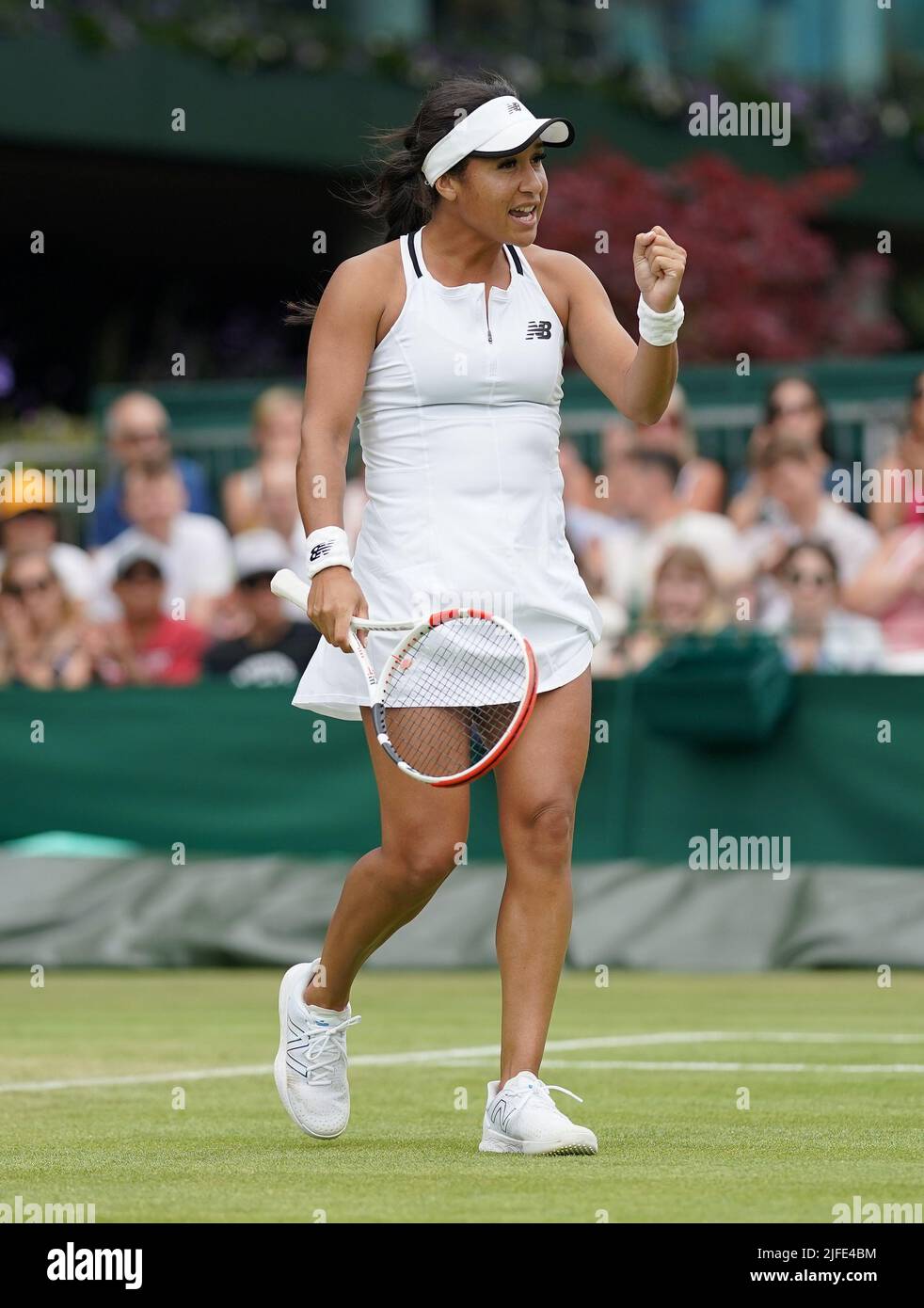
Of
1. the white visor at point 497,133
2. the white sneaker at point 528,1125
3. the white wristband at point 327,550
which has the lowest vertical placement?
the white sneaker at point 528,1125

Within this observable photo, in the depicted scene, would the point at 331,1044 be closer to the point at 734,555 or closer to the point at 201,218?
the point at 734,555

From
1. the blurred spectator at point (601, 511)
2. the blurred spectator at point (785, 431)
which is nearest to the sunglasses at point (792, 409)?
the blurred spectator at point (785, 431)

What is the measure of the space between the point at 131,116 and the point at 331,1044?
1671cm

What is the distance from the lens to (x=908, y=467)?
11.7 metres

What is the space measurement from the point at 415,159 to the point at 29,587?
23.7 feet

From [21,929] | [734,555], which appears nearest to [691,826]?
[734,555]

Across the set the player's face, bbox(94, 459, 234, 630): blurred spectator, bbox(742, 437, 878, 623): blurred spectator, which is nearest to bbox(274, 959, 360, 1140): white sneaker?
the player's face

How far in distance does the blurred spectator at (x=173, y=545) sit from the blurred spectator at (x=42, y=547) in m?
0.10

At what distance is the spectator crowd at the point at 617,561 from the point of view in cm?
1135

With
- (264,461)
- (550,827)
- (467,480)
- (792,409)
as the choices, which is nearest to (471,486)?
(467,480)

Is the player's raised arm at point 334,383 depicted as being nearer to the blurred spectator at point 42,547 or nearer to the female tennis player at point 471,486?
the female tennis player at point 471,486

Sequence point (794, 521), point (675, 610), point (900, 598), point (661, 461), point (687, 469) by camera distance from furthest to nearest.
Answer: point (687, 469)
point (661, 461)
point (794, 521)
point (675, 610)
point (900, 598)

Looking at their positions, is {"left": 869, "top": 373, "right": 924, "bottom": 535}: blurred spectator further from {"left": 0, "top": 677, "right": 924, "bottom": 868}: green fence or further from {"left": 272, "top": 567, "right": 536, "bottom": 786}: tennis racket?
{"left": 272, "top": 567, "right": 536, "bottom": 786}: tennis racket

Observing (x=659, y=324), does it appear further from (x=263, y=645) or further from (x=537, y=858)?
(x=263, y=645)
